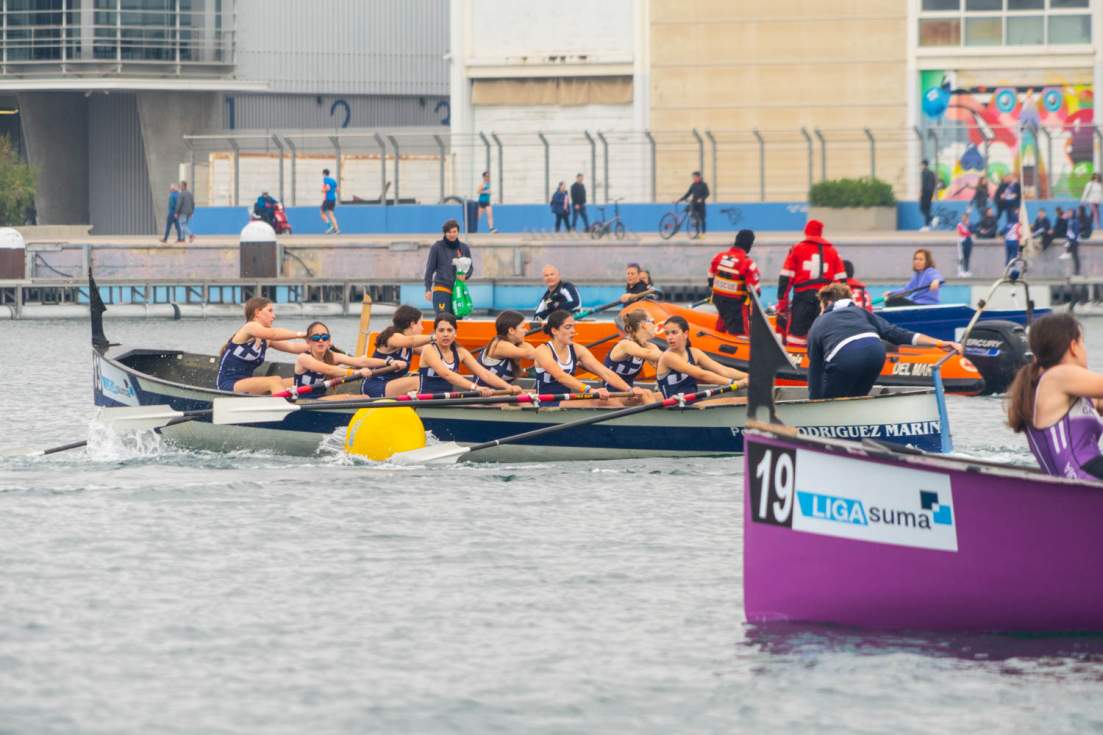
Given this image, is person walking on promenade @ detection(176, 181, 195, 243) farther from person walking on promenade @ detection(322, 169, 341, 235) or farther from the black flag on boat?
the black flag on boat

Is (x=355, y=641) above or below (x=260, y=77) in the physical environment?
below

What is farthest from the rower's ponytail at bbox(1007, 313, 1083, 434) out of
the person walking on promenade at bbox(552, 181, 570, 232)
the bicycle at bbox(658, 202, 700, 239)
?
the person walking on promenade at bbox(552, 181, 570, 232)

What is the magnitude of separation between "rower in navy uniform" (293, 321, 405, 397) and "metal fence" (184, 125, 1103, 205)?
100ft

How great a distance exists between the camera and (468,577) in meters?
14.6

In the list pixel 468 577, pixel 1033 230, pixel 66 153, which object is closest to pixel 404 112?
pixel 66 153

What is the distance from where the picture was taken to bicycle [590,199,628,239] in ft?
165

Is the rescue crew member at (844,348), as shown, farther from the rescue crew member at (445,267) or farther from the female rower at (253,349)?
the rescue crew member at (445,267)

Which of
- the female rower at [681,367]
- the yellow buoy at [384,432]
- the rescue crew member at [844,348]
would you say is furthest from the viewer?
the yellow buoy at [384,432]

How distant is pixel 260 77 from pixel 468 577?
50.2 meters

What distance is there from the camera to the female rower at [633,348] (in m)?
19.6

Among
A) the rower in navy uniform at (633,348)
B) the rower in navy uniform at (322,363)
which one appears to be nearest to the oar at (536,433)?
the rower in navy uniform at (633,348)

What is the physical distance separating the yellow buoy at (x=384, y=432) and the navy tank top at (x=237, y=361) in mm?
1692

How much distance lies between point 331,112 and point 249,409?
46.3 metres

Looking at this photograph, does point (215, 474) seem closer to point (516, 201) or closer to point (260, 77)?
point (516, 201)
